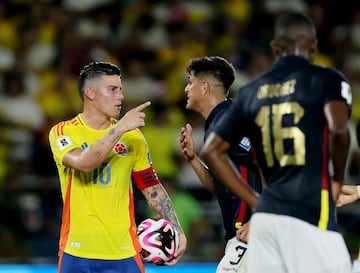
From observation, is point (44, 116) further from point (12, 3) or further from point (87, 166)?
point (87, 166)

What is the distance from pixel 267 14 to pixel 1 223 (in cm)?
540

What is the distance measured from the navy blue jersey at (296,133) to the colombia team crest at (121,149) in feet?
5.39

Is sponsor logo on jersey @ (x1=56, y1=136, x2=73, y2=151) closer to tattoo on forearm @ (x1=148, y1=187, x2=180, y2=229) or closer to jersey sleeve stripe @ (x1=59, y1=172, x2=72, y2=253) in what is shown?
jersey sleeve stripe @ (x1=59, y1=172, x2=72, y2=253)

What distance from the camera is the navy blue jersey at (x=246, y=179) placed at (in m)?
6.38

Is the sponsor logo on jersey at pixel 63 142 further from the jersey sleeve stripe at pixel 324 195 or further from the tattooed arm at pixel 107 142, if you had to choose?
the jersey sleeve stripe at pixel 324 195

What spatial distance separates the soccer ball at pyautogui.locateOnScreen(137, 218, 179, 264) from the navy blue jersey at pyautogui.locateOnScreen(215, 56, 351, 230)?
1.58 meters

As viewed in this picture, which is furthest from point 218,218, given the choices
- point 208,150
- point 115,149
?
point 208,150

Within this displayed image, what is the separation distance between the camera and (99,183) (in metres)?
6.43

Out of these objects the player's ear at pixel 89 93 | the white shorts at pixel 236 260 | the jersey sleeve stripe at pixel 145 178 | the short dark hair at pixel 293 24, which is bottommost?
the white shorts at pixel 236 260

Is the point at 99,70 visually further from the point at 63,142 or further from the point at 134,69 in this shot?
the point at 134,69

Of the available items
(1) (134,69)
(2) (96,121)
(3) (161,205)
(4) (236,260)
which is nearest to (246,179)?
(4) (236,260)

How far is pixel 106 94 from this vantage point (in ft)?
21.7

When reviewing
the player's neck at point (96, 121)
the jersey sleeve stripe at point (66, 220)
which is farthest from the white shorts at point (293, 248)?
the player's neck at point (96, 121)

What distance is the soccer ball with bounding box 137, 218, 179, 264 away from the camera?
257 inches
